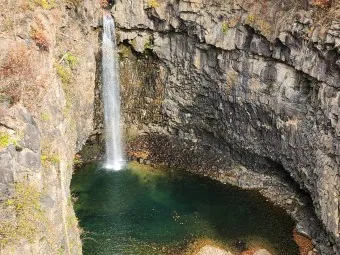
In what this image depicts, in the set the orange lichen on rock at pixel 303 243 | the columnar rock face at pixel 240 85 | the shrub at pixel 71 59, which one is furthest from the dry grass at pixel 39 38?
the orange lichen on rock at pixel 303 243

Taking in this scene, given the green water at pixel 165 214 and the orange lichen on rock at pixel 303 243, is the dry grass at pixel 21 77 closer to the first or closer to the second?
the green water at pixel 165 214

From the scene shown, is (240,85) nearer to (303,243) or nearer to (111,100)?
(111,100)

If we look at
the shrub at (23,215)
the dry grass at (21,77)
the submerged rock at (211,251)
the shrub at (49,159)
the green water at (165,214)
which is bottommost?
the submerged rock at (211,251)

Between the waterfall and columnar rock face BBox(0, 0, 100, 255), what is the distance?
7.20m

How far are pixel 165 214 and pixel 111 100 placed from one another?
11.0 meters

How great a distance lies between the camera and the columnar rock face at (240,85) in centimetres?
2342

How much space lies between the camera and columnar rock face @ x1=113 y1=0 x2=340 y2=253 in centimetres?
2342

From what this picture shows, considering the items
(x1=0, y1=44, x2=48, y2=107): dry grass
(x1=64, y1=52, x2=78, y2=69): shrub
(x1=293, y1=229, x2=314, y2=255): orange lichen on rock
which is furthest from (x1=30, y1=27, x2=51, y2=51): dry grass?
(x1=293, y1=229, x2=314, y2=255): orange lichen on rock

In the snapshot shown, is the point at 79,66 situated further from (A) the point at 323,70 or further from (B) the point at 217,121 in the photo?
(A) the point at 323,70

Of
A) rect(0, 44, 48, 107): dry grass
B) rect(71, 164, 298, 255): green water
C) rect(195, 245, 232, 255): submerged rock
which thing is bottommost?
rect(195, 245, 232, 255): submerged rock

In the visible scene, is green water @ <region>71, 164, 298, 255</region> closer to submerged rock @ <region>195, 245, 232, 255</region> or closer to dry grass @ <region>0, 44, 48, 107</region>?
submerged rock @ <region>195, 245, 232, 255</region>

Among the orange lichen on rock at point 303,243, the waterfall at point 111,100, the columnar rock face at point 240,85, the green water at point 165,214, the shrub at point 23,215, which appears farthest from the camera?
the waterfall at point 111,100

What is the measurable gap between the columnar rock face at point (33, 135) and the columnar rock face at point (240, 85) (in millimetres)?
9458

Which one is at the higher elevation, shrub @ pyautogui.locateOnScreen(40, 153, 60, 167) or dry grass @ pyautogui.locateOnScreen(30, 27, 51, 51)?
dry grass @ pyautogui.locateOnScreen(30, 27, 51, 51)
